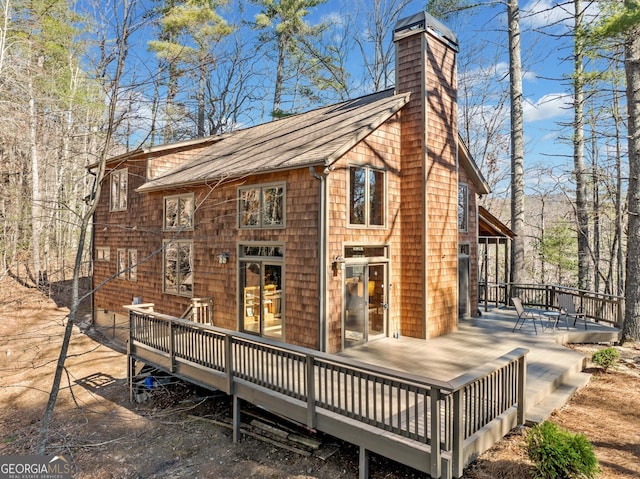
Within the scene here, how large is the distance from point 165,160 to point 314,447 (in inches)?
404

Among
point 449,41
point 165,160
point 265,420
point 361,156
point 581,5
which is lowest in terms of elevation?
point 265,420

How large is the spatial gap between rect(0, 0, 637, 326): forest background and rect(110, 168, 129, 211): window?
1.29 metres

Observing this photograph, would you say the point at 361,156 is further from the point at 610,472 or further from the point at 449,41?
the point at 610,472

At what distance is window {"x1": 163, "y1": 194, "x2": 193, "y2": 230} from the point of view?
34.6 feet

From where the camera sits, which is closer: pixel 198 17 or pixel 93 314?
pixel 93 314

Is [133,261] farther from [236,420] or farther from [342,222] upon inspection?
[342,222]

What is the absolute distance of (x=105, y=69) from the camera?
14.6 feet

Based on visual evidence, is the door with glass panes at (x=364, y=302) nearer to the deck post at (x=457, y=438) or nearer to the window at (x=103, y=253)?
the deck post at (x=457, y=438)

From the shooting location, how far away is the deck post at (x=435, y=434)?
376cm

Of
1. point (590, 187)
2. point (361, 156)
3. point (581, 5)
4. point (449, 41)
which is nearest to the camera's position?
point (361, 156)

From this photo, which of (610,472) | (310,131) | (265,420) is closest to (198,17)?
(310,131)

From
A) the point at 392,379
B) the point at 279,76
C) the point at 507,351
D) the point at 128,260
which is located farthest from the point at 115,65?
the point at 279,76

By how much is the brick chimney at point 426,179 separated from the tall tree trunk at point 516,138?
5.74m

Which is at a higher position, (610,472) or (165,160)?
(165,160)
